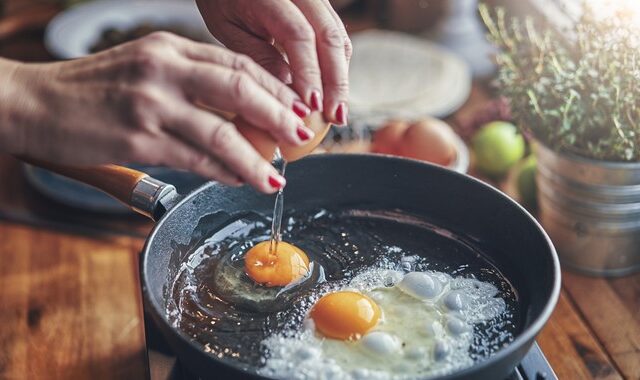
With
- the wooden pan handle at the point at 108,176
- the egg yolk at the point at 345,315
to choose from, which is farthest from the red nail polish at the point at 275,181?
the wooden pan handle at the point at 108,176

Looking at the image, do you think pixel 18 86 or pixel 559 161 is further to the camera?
pixel 559 161

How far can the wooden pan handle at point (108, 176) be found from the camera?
128 centimetres

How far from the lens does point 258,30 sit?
1.35m

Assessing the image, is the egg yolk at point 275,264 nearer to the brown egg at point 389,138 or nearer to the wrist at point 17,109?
the wrist at point 17,109

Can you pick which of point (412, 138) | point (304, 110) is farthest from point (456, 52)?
point (304, 110)

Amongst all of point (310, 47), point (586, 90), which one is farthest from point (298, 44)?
point (586, 90)

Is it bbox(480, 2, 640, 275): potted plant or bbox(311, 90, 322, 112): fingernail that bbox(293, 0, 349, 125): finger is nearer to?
bbox(311, 90, 322, 112): fingernail

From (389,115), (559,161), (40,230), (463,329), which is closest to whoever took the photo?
(463,329)

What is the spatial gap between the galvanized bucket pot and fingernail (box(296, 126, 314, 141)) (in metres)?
0.78

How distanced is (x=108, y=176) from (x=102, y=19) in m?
1.44

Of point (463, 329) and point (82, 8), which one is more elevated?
point (463, 329)

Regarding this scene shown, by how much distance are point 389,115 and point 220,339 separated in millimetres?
1149

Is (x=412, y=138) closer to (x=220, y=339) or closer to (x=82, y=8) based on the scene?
(x=220, y=339)

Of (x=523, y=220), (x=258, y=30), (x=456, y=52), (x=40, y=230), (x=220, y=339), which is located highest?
(x=258, y=30)
